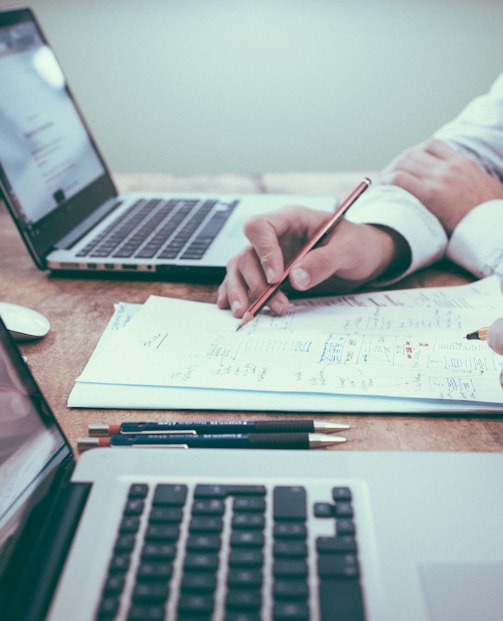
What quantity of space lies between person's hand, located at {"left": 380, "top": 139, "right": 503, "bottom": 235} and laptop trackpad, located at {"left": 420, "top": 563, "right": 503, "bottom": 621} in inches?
20.4

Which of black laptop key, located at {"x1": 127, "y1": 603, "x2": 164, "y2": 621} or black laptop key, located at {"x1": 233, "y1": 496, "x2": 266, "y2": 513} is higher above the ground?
black laptop key, located at {"x1": 127, "y1": 603, "x2": 164, "y2": 621}

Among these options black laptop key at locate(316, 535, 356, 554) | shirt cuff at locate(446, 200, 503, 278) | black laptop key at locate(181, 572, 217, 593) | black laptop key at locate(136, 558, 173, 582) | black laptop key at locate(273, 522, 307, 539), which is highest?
black laptop key at locate(136, 558, 173, 582)

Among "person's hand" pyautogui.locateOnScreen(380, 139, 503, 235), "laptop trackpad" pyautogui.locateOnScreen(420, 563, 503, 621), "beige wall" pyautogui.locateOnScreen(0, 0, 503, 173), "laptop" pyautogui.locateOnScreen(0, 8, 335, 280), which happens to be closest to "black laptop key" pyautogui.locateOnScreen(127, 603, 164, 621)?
"laptop trackpad" pyautogui.locateOnScreen(420, 563, 503, 621)

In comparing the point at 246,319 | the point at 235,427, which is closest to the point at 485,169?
the point at 246,319

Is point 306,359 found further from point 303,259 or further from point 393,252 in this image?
point 393,252

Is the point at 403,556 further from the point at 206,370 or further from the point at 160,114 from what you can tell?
the point at 160,114

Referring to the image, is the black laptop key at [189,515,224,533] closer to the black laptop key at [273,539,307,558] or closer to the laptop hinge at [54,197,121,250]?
the black laptop key at [273,539,307,558]

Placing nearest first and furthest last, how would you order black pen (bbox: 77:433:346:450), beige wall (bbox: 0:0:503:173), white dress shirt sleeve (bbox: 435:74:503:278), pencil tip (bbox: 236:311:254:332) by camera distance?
black pen (bbox: 77:433:346:450) < pencil tip (bbox: 236:311:254:332) < white dress shirt sleeve (bbox: 435:74:503:278) < beige wall (bbox: 0:0:503:173)

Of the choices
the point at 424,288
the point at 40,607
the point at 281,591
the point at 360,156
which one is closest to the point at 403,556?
the point at 281,591

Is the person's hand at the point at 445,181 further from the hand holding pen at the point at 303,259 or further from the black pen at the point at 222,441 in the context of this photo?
the black pen at the point at 222,441

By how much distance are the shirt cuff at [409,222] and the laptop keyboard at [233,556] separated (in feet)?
1.30

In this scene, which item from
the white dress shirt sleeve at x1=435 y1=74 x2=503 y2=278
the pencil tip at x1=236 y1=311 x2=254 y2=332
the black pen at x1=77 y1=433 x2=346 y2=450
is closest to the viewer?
the black pen at x1=77 y1=433 x2=346 y2=450

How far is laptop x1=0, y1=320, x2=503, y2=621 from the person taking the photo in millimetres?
287

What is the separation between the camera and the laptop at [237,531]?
0.94 ft
